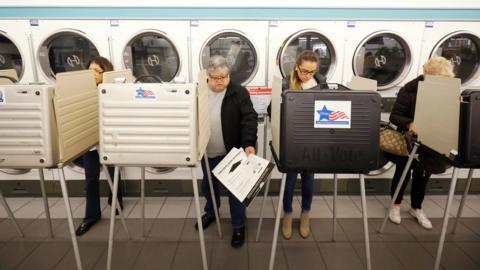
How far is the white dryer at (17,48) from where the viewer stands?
10.2 ft

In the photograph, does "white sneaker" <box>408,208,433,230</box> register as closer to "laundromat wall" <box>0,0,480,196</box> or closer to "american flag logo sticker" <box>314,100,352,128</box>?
"laundromat wall" <box>0,0,480,196</box>

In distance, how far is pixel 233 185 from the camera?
200 centimetres

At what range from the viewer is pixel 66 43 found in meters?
3.33

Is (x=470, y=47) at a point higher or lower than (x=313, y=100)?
higher

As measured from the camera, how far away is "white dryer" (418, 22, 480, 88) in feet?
10.6

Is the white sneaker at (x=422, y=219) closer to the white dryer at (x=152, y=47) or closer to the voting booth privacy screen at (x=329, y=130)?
the voting booth privacy screen at (x=329, y=130)

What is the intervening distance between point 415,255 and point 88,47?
3.67 meters

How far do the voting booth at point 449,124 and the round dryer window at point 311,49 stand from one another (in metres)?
1.12

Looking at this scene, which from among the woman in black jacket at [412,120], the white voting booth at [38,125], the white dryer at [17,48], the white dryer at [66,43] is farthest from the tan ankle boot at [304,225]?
the white dryer at [17,48]

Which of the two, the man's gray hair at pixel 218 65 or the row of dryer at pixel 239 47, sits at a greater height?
the row of dryer at pixel 239 47

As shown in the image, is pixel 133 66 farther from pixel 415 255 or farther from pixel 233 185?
pixel 415 255

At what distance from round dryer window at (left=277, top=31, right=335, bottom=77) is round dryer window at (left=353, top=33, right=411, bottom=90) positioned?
27 cm

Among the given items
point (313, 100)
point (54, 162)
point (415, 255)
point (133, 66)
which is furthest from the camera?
point (133, 66)
